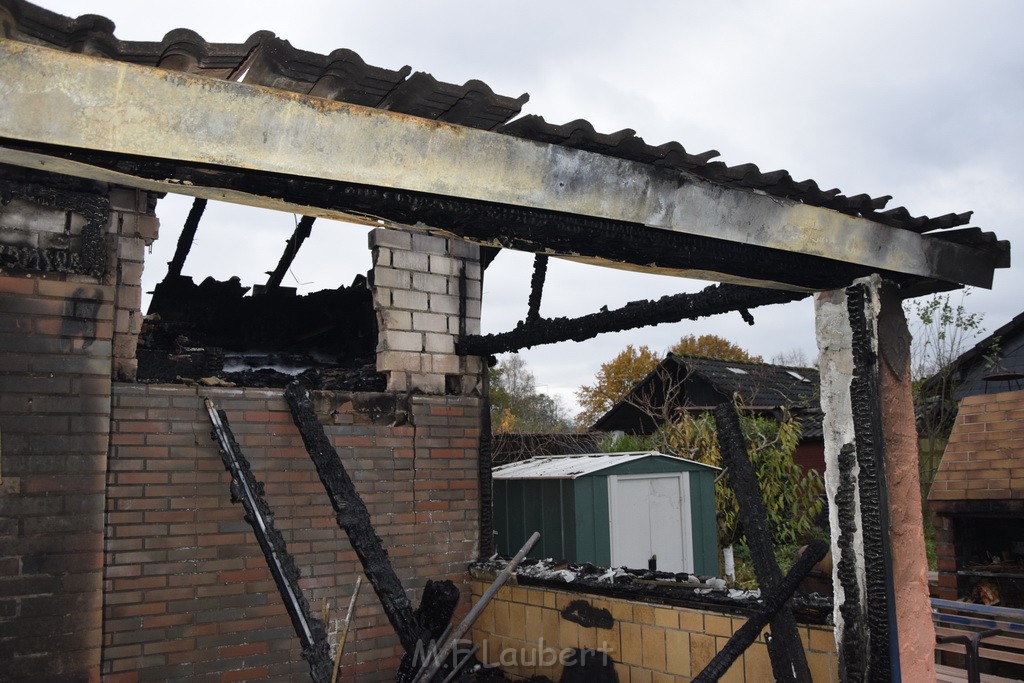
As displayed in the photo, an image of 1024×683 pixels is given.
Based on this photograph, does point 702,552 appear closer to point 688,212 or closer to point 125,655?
point 125,655

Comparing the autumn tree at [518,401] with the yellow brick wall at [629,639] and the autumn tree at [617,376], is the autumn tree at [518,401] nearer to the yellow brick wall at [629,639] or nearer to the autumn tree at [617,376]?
the autumn tree at [617,376]

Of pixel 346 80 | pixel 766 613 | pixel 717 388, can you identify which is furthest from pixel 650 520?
pixel 717 388

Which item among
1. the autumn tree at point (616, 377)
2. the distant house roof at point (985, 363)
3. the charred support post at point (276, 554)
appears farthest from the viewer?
the autumn tree at point (616, 377)

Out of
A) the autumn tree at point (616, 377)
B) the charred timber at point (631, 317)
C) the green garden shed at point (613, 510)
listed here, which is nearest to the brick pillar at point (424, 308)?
the charred timber at point (631, 317)

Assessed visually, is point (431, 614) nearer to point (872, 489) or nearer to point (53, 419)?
point (872, 489)

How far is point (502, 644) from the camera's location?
6.16 m

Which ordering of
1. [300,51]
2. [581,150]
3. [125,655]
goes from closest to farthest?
[300,51], [581,150], [125,655]

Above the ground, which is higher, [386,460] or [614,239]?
[614,239]

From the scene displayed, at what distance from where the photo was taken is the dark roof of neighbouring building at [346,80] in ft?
7.29

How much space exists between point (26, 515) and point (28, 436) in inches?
18.0

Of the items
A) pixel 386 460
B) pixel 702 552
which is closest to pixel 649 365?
pixel 702 552

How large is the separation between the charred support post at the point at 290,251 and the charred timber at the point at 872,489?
4.70m

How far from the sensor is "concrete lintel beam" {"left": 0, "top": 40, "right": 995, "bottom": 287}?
225 centimetres

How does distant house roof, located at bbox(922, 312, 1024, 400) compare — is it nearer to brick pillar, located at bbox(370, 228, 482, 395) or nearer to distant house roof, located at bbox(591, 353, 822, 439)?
distant house roof, located at bbox(591, 353, 822, 439)
